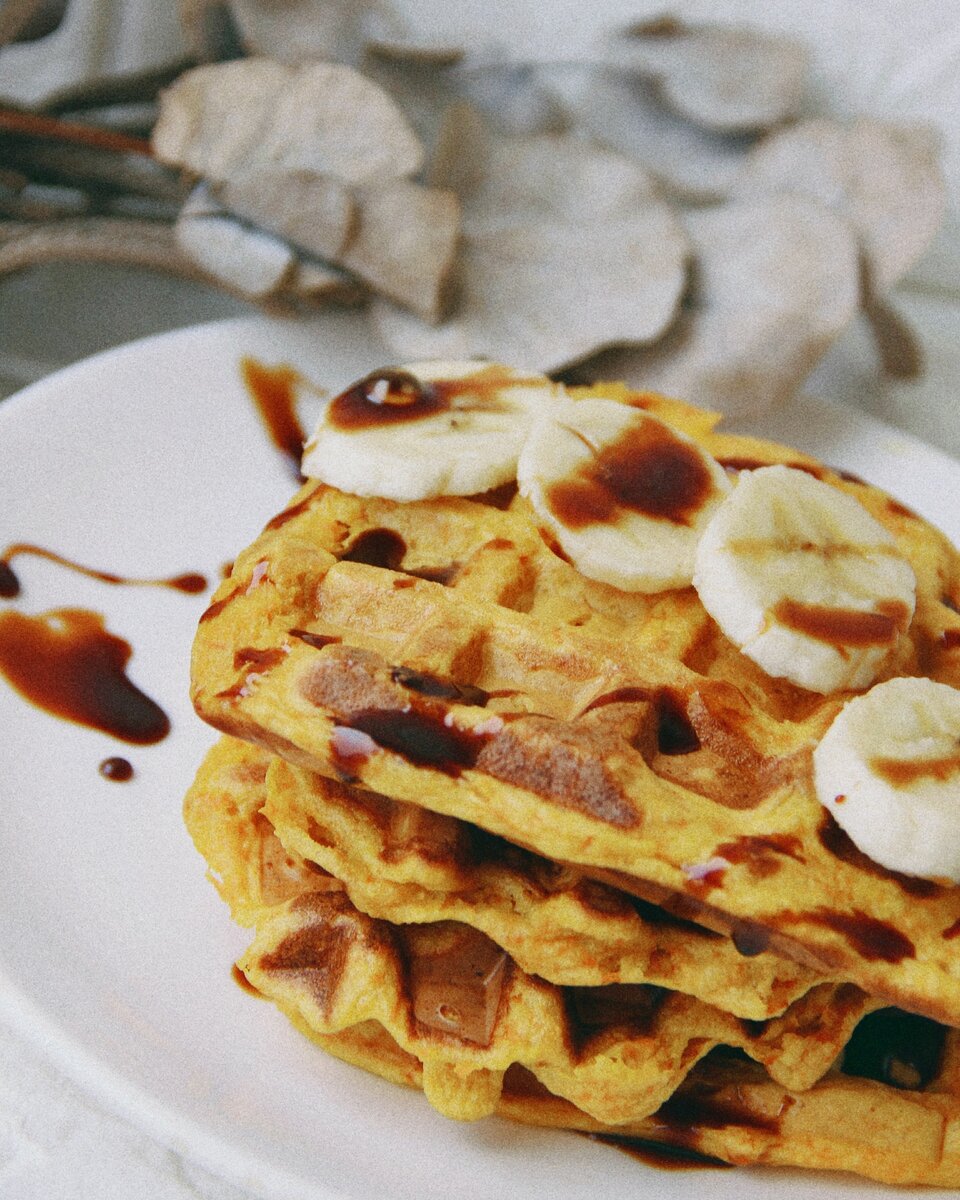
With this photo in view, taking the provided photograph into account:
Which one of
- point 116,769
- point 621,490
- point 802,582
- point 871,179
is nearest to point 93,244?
point 116,769

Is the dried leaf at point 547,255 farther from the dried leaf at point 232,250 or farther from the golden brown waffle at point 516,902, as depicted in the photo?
the golden brown waffle at point 516,902

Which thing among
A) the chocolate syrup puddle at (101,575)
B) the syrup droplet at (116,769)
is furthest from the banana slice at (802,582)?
the chocolate syrup puddle at (101,575)

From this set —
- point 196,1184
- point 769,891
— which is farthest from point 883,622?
point 196,1184

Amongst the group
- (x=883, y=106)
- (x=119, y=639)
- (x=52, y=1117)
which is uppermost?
(x=883, y=106)

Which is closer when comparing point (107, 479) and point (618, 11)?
point (107, 479)

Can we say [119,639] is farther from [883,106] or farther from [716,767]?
[883,106]

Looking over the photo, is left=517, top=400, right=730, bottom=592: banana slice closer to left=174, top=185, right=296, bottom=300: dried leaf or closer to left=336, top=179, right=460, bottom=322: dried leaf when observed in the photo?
left=336, top=179, right=460, bottom=322: dried leaf

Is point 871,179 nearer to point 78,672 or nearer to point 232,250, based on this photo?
point 232,250
